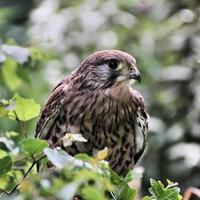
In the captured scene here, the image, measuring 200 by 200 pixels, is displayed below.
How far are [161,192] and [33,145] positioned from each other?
1.77 ft

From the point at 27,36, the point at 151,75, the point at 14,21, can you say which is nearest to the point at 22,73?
the point at 151,75

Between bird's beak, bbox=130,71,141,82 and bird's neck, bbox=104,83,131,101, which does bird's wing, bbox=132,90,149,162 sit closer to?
bird's neck, bbox=104,83,131,101

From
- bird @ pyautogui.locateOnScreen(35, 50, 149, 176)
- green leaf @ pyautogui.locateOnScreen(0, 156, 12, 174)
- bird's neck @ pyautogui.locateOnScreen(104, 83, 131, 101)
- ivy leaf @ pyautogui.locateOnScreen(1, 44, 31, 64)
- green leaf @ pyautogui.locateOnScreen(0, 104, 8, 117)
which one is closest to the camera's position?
green leaf @ pyautogui.locateOnScreen(0, 156, 12, 174)

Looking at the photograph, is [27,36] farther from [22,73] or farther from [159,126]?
[22,73]

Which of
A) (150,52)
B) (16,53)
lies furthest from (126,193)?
(150,52)

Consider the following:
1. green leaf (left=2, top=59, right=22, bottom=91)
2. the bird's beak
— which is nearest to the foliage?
green leaf (left=2, top=59, right=22, bottom=91)

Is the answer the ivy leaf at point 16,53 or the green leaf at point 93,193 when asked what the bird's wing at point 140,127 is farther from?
the green leaf at point 93,193

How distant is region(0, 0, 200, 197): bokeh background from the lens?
18.5ft

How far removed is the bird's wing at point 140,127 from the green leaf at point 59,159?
1826mm

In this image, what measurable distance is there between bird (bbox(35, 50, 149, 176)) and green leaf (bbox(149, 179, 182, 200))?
1238 mm

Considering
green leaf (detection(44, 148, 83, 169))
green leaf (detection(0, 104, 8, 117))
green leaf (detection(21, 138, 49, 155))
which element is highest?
green leaf (detection(44, 148, 83, 169))

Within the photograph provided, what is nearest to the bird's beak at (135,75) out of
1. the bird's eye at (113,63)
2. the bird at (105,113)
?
the bird at (105,113)

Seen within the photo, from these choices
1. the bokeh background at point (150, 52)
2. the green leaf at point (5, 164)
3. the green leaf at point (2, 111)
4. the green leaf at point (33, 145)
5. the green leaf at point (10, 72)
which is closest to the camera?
the green leaf at point (33, 145)

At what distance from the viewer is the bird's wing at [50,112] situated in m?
4.18
